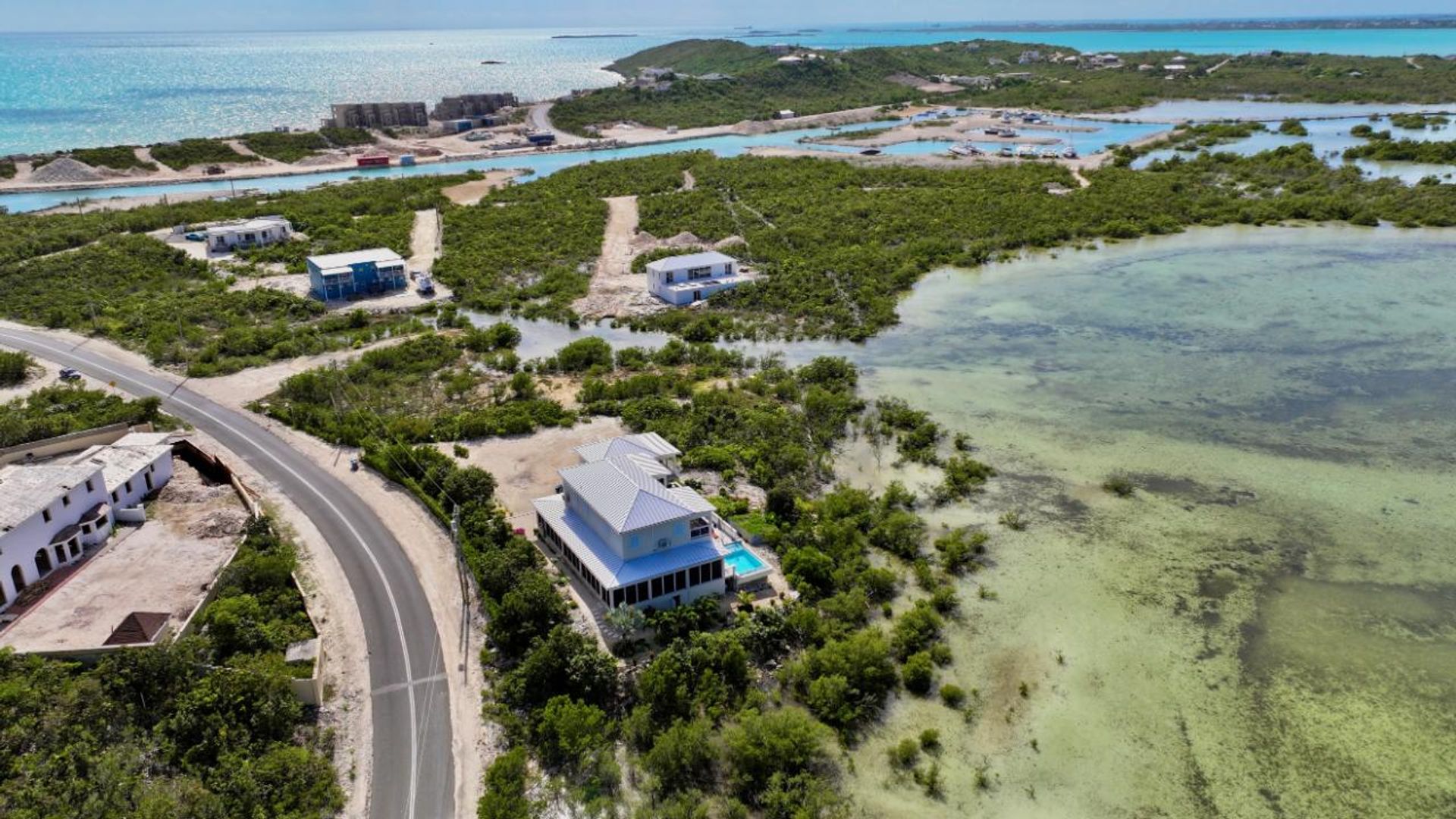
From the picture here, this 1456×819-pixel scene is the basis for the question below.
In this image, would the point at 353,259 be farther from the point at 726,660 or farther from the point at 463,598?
the point at 726,660

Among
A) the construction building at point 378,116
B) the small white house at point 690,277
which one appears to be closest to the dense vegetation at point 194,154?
the construction building at point 378,116

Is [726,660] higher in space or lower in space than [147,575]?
higher

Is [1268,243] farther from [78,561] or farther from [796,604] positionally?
[78,561]

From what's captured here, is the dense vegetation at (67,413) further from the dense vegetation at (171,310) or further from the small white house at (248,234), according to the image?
the small white house at (248,234)

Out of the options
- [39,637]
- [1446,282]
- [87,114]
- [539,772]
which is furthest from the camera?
[87,114]

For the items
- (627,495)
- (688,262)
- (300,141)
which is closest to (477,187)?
(300,141)

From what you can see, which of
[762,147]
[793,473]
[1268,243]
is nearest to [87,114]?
[762,147]
